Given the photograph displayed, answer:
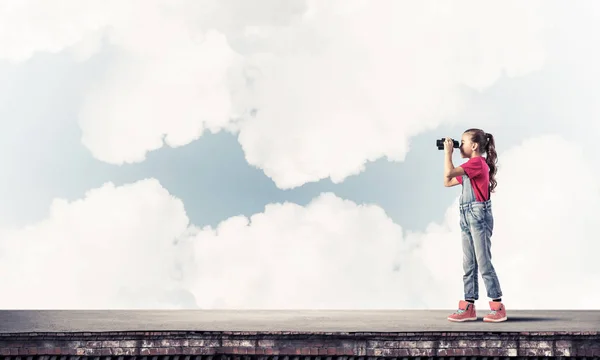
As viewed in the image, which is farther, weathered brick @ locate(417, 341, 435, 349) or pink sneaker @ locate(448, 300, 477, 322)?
pink sneaker @ locate(448, 300, 477, 322)

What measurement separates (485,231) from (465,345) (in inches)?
103

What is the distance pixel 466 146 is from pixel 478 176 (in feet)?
1.53

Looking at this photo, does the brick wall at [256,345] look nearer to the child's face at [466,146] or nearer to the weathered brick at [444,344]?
the weathered brick at [444,344]

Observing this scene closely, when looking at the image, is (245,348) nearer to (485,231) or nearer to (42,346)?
(42,346)

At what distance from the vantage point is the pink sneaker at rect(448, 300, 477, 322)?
11508 mm

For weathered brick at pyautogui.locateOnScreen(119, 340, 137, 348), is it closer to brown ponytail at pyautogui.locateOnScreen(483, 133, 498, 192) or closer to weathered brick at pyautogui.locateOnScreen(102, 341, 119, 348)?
weathered brick at pyautogui.locateOnScreen(102, 341, 119, 348)

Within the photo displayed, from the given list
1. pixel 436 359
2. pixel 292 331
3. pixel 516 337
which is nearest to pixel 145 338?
pixel 292 331

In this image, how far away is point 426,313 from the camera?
13.2 m

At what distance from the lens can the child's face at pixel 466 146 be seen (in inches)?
456

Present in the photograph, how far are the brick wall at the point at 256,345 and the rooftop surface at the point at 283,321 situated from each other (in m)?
0.30

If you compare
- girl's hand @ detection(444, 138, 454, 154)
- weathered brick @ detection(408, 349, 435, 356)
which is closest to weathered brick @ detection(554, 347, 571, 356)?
weathered brick @ detection(408, 349, 435, 356)

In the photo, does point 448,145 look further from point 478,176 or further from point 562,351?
point 562,351

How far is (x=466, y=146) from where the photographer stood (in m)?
11.6

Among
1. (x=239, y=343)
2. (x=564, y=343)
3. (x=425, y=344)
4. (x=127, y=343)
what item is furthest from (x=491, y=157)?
(x=127, y=343)
